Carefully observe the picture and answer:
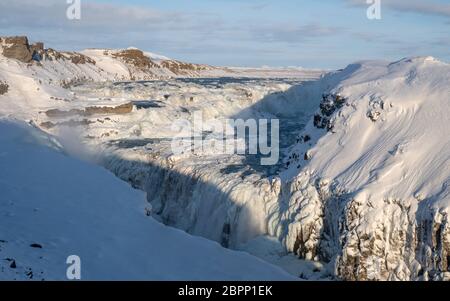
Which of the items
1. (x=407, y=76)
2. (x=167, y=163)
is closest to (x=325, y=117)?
(x=407, y=76)

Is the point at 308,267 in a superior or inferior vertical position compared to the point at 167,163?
inferior

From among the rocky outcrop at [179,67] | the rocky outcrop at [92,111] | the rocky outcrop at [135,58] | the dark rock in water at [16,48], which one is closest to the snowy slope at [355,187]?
the rocky outcrop at [92,111]

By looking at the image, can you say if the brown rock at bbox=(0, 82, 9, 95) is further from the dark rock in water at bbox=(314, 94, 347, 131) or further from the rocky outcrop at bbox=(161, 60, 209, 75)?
the rocky outcrop at bbox=(161, 60, 209, 75)

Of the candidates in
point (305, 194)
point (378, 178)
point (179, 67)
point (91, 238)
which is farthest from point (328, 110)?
point (179, 67)

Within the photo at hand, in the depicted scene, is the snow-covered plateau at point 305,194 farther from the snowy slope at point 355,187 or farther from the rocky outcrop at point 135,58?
the rocky outcrop at point 135,58

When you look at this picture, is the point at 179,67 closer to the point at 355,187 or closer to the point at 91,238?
the point at 355,187

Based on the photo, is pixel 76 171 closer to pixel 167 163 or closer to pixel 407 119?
pixel 167 163

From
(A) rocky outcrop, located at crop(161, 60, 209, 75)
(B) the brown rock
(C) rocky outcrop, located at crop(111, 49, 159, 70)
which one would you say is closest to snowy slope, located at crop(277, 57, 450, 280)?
(B) the brown rock

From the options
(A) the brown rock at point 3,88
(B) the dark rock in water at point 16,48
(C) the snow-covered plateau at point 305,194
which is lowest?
(C) the snow-covered plateau at point 305,194
